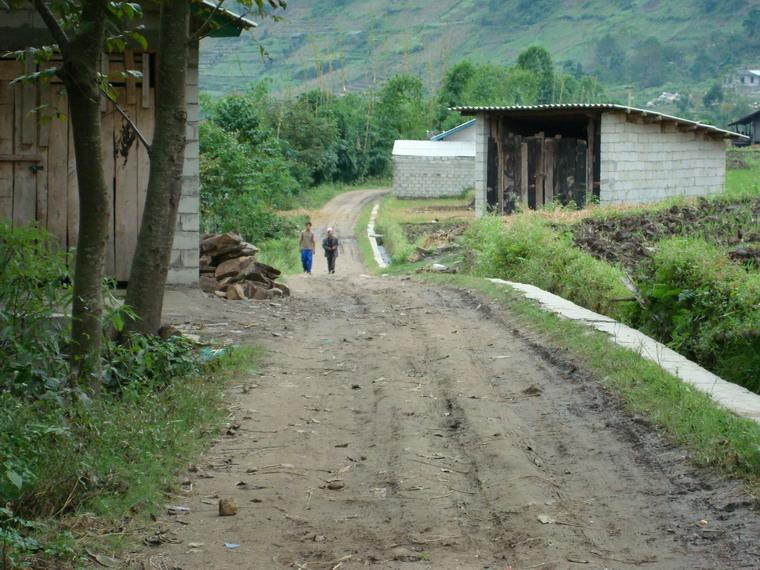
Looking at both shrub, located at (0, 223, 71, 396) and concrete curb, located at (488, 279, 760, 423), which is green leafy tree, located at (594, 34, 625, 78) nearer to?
concrete curb, located at (488, 279, 760, 423)

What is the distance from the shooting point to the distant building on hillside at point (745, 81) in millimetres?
110812

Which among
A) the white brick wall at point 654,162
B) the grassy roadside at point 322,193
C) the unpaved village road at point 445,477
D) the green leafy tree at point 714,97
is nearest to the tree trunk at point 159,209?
the unpaved village road at point 445,477

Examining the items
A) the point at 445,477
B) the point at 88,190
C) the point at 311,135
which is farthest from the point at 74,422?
the point at 311,135

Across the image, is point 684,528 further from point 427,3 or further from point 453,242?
point 427,3

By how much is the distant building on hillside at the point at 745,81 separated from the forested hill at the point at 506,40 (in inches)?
99.1

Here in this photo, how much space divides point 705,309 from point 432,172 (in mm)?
41582

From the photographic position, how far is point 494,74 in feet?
252

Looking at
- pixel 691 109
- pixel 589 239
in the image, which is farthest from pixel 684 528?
pixel 691 109

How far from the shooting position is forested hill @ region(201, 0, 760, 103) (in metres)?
120

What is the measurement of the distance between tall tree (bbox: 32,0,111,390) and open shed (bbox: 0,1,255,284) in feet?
18.1

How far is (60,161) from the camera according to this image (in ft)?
42.6

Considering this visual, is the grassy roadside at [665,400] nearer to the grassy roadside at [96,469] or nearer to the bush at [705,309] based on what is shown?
the bush at [705,309]

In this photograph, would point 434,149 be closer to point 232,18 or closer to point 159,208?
point 232,18

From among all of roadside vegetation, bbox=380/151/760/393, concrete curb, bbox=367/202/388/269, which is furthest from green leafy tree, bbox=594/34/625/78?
roadside vegetation, bbox=380/151/760/393
